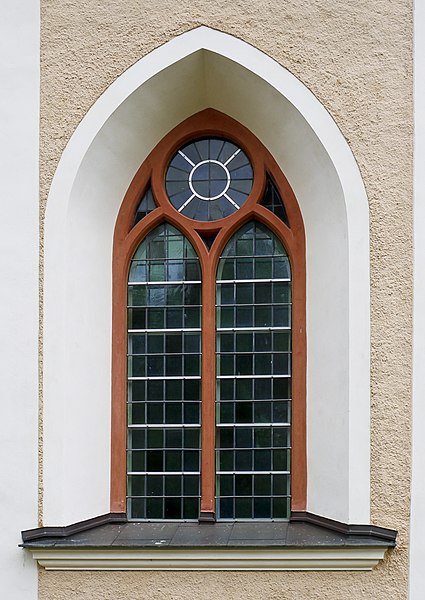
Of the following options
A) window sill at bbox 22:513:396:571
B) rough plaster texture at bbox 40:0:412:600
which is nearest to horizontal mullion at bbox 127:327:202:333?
rough plaster texture at bbox 40:0:412:600

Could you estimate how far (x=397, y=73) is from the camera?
19.4ft

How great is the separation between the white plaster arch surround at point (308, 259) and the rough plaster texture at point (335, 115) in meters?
0.09

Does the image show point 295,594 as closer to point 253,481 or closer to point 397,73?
point 253,481

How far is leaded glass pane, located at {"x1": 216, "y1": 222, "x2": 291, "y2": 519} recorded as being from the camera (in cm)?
636

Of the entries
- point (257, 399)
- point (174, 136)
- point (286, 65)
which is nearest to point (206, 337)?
point (257, 399)

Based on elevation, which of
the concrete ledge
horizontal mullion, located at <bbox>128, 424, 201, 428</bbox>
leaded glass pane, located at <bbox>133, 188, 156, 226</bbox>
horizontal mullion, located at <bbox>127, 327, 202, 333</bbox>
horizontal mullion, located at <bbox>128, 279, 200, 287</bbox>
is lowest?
the concrete ledge

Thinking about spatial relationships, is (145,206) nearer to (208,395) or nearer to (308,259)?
(308,259)

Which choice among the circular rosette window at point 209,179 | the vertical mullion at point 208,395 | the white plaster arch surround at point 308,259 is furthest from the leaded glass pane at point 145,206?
the vertical mullion at point 208,395

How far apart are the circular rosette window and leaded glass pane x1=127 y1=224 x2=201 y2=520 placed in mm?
256

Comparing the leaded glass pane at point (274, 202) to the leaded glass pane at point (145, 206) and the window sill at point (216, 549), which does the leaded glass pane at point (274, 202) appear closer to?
the leaded glass pane at point (145, 206)

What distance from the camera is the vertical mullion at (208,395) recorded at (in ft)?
20.8

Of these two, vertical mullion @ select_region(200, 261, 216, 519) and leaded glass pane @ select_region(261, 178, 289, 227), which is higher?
leaded glass pane @ select_region(261, 178, 289, 227)

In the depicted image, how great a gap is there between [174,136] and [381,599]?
3.49 m

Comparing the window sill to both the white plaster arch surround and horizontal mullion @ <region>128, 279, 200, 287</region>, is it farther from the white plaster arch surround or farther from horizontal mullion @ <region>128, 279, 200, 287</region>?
horizontal mullion @ <region>128, 279, 200, 287</region>
